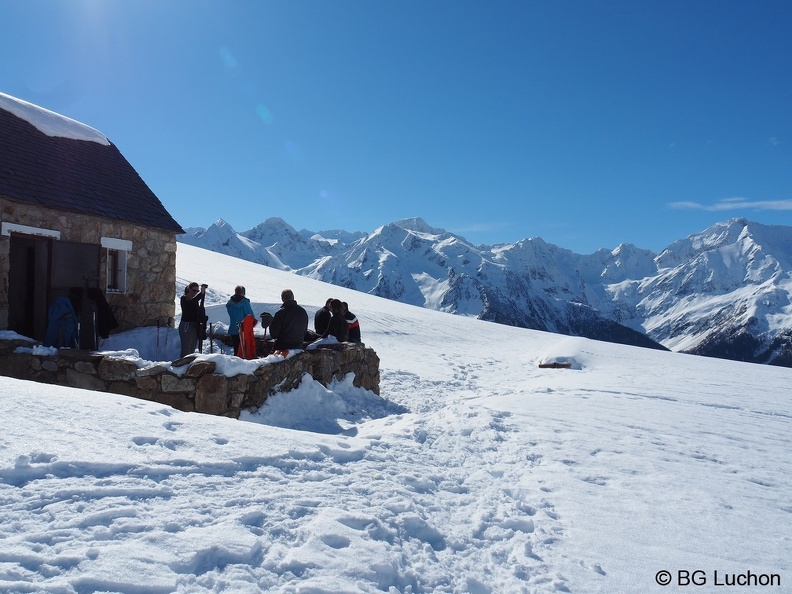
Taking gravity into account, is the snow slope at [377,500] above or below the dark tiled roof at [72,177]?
below

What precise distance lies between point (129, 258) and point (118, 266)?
0.29 meters

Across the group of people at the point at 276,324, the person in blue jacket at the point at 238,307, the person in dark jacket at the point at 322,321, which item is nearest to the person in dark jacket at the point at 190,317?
the group of people at the point at 276,324

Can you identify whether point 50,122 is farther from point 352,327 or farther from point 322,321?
point 352,327

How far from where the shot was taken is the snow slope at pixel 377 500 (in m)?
2.98

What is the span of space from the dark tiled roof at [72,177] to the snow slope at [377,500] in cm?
622

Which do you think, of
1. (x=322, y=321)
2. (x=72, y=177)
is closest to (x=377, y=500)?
(x=322, y=321)

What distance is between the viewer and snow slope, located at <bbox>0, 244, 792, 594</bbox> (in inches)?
117

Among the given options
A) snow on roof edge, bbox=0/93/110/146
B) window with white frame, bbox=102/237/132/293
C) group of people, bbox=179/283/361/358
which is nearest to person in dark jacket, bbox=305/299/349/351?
group of people, bbox=179/283/361/358

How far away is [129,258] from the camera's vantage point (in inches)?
475

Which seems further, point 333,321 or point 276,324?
point 333,321

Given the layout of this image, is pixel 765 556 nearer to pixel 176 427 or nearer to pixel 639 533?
pixel 639 533

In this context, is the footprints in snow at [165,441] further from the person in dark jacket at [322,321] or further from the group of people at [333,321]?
the person in dark jacket at [322,321]

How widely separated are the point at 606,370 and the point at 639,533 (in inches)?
518

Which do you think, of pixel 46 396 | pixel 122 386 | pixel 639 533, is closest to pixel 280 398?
pixel 122 386
